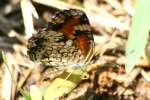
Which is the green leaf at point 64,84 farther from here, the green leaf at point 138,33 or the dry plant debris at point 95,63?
the green leaf at point 138,33

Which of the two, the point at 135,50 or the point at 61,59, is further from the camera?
the point at 61,59

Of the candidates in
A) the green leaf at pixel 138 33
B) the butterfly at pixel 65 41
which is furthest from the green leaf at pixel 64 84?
the green leaf at pixel 138 33

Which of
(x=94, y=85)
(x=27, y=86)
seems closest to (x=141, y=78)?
(x=94, y=85)

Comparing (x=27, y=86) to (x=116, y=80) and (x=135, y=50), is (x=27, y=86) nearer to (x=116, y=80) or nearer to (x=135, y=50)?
(x=116, y=80)

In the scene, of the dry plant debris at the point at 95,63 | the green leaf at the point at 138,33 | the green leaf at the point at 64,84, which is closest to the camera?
the green leaf at the point at 138,33

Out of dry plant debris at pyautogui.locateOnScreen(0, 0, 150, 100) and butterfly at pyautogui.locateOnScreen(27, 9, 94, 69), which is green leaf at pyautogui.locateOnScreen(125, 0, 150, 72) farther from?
dry plant debris at pyautogui.locateOnScreen(0, 0, 150, 100)
